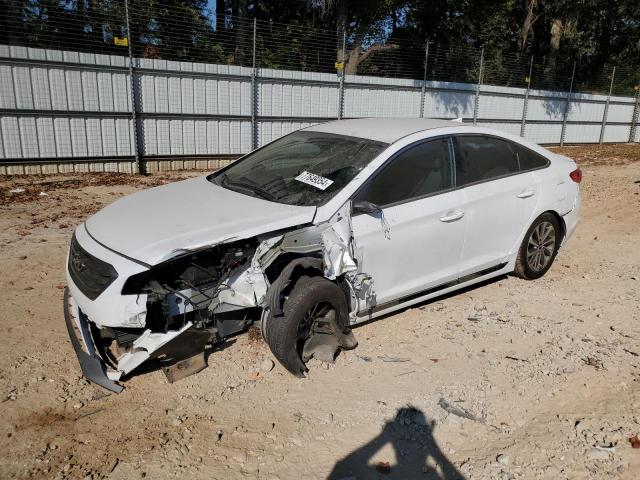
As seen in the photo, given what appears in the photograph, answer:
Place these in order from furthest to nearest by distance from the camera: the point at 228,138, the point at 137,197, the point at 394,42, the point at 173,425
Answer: the point at 394,42, the point at 228,138, the point at 137,197, the point at 173,425

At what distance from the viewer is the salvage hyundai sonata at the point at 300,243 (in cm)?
325

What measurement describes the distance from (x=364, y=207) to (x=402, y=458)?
162cm

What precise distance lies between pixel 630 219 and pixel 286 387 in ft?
22.6

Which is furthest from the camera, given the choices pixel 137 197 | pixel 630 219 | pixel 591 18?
pixel 591 18

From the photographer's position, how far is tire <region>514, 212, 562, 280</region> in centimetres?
515

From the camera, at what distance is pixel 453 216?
4285 millimetres

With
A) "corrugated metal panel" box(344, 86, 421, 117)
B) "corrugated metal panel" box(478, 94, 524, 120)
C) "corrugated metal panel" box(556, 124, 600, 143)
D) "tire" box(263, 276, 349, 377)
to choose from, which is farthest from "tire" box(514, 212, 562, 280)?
"corrugated metal panel" box(556, 124, 600, 143)

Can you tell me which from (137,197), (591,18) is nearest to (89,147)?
(137,197)

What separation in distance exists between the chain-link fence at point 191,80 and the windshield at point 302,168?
697 centimetres

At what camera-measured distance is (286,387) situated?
352 centimetres

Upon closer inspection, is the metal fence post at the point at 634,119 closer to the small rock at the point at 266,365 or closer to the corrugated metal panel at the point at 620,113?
the corrugated metal panel at the point at 620,113

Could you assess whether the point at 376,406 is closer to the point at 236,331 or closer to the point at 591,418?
the point at 236,331

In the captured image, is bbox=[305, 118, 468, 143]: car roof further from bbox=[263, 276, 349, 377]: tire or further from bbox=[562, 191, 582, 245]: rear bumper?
bbox=[562, 191, 582, 245]: rear bumper

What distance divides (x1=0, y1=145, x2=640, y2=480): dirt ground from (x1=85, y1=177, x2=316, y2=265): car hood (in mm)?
913
